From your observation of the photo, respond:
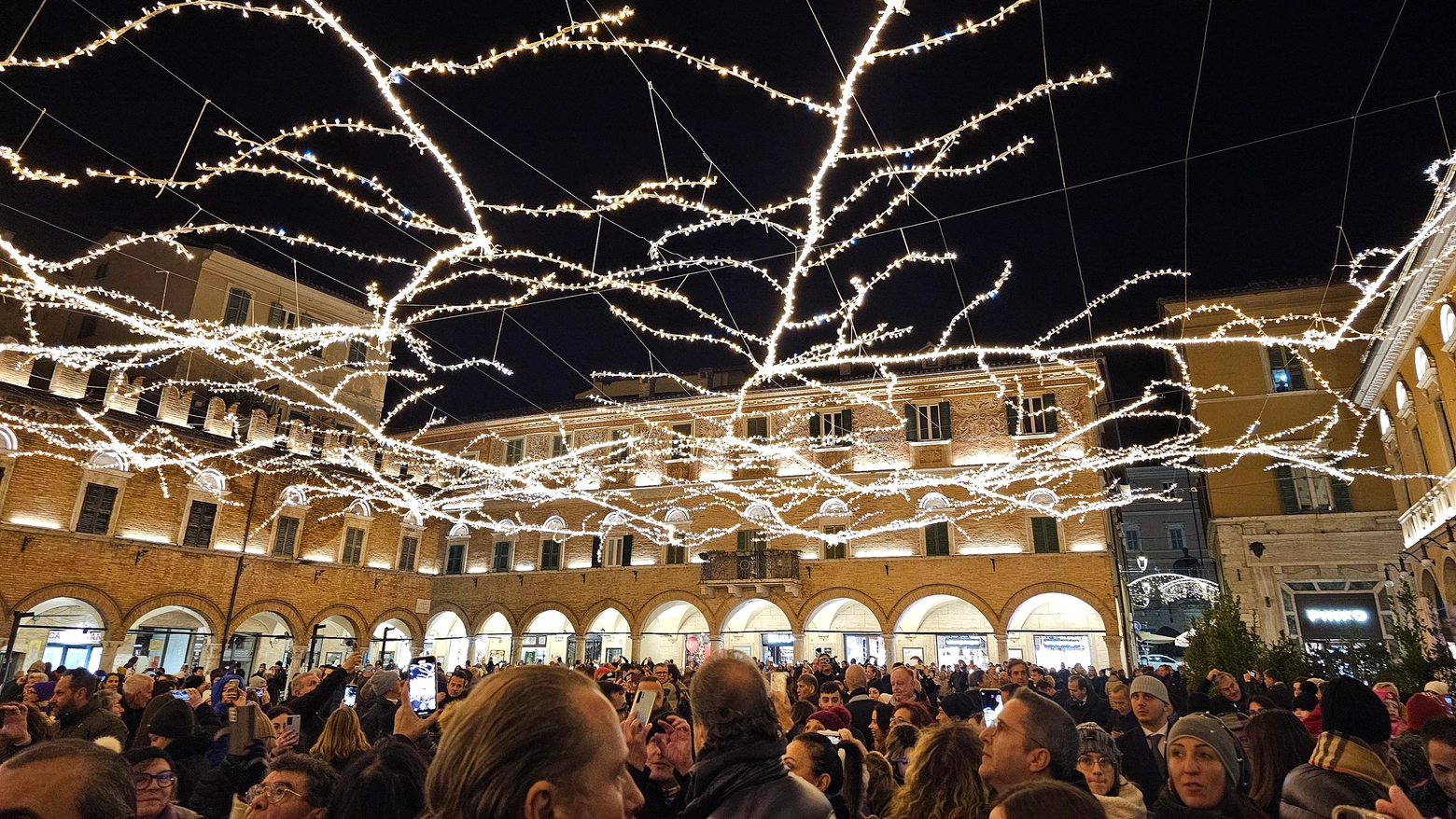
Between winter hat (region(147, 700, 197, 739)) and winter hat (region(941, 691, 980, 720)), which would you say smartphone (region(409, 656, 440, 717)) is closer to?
winter hat (region(147, 700, 197, 739))

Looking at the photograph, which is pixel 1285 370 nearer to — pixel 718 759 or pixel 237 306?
pixel 718 759

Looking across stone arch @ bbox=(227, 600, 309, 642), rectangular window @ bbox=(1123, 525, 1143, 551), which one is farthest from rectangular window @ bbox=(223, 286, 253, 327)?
rectangular window @ bbox=(1123, 525, 1143, 551)

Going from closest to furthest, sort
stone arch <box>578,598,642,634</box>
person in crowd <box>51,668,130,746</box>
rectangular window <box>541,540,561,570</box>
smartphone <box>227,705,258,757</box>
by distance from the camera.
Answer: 1. smartphone <box>227,705,258,757</box>
2. person in crowd <box>51,668,130,746</box>
3. stone arch <box>578,598,642,634</box>
4. rectangular window <box>541,540,561,570</box>

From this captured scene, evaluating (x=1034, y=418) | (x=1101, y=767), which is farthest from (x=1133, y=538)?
(x=1101, y=767)

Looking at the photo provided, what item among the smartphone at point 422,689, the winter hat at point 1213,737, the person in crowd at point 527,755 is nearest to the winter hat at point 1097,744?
the winter hat at point 1213,737

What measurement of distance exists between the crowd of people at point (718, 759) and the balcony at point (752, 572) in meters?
16.0

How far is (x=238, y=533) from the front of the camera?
21156mm

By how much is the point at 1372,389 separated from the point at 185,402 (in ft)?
92.3

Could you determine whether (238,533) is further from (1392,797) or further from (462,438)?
(1392,797)

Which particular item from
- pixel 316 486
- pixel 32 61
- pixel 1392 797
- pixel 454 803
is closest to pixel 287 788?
pixel 454 803

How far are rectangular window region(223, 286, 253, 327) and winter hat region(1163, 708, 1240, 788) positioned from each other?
83.5 feet

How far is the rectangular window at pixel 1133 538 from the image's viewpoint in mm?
36156

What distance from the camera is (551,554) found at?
85.0 ft

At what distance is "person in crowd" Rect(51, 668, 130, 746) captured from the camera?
5355 millimetres
